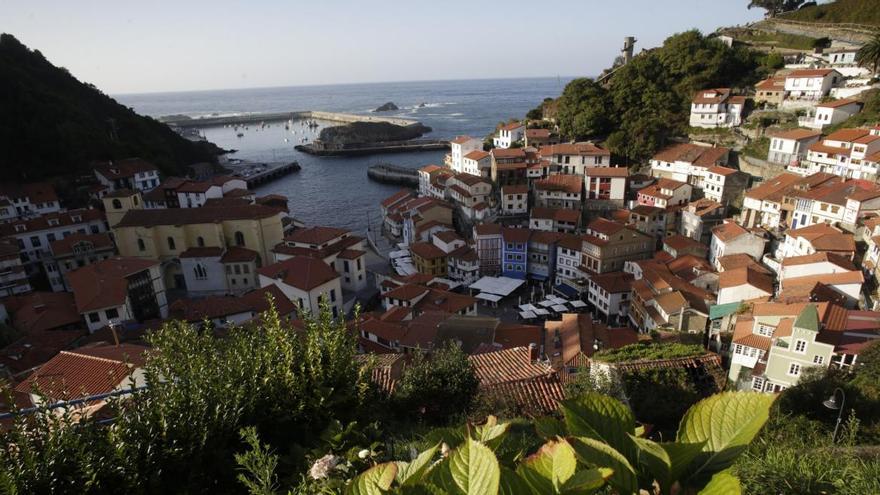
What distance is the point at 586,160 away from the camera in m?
39.0

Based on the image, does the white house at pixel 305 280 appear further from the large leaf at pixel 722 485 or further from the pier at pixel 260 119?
the pier at pixel 260 119

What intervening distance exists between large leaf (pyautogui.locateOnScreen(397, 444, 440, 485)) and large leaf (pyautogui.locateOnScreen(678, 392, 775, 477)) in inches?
31.2

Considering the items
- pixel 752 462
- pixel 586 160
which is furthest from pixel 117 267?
pixel 586 160

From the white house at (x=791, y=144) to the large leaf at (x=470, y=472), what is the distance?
37239 mm

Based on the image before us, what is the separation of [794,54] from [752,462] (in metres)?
57.0

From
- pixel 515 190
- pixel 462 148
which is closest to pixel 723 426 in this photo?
pixel 515 190

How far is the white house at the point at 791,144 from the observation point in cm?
3008

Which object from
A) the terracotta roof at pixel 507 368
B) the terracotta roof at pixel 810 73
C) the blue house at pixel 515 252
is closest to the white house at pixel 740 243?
the blue house at pixel 515 252

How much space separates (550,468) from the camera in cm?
126

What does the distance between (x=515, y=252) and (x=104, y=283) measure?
2201 cm

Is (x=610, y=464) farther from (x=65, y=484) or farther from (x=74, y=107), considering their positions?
(x=74, y=107)

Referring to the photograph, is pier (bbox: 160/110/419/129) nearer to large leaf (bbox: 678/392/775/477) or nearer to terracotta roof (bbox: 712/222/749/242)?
terracotta roof (bbox: 712/222/749/242)

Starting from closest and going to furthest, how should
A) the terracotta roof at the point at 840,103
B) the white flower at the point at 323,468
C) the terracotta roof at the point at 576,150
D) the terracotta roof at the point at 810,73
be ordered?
the white flower at the point at 323,468 → the terracotta roof at the point at 840,103 → the terracotta roof at the point at 810,73 → the terracotta roof at the point at 576,150

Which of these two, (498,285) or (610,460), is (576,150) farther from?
(610,460)
